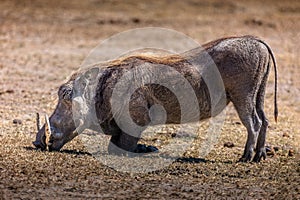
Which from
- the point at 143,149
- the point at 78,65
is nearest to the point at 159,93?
the point at 143,149

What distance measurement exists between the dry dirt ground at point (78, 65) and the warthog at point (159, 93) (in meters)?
0.23

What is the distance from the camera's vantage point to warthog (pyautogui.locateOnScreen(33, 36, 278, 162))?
7246 mm

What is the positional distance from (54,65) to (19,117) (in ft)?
12.6

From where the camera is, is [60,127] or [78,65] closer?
[60,127]

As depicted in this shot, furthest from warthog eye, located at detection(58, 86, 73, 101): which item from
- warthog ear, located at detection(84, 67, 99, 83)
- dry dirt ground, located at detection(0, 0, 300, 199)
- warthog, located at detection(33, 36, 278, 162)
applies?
dry dirt ground, located at detection(0, 0, 300, 199)

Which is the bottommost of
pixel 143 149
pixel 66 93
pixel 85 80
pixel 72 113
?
pixel 143 149

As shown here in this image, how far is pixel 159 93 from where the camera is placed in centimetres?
729

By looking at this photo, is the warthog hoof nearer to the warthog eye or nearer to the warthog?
the warthog

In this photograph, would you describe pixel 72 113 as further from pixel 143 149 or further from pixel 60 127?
pixel 143 149

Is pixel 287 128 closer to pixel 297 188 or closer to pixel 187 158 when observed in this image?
pixel 187 158

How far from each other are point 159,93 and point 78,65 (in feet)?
18.3

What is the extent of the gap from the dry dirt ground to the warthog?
233 millimetres

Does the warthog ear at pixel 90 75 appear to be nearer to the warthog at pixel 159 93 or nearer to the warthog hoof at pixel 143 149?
the warthog at pixel 159 93

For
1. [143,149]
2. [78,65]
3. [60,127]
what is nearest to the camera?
[60,127]
